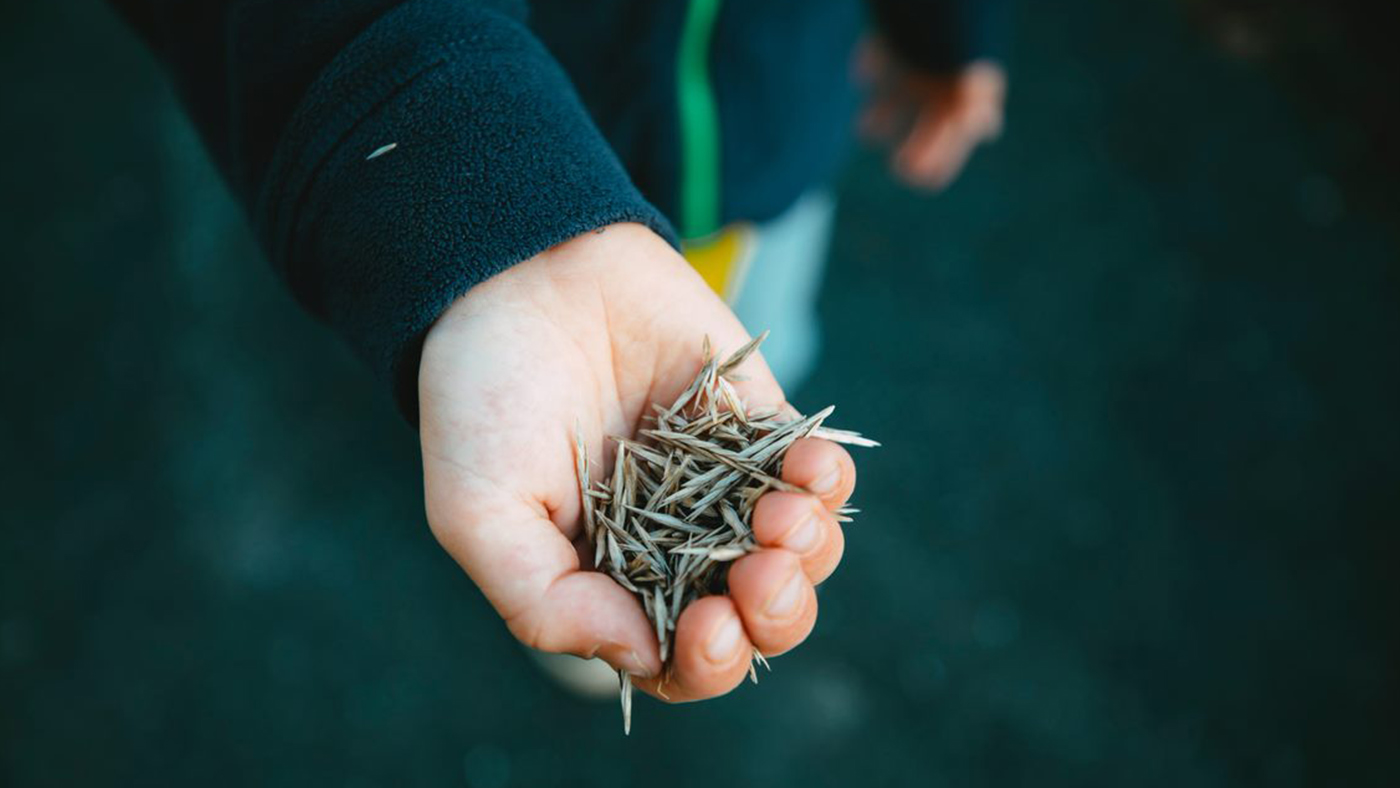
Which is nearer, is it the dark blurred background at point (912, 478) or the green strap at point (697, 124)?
the green strap at point (697, 124)

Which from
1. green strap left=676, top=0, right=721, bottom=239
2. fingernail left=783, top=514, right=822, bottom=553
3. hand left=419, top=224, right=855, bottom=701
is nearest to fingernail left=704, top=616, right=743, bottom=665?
hand left=419, top=224, right=855, bottom=701

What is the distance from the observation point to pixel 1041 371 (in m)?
2.81

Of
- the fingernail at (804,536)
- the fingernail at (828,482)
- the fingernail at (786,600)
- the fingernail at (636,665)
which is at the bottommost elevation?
the fingernail at (636,665)

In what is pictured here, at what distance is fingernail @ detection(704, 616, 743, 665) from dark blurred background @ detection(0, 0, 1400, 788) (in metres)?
1.36

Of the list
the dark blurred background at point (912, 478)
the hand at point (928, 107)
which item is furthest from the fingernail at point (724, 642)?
the hand at point (928, 107)

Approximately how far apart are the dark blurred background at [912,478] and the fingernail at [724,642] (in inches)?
53.6

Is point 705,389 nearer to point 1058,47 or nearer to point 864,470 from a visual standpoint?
point 864,470

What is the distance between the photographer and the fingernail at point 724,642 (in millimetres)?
1019

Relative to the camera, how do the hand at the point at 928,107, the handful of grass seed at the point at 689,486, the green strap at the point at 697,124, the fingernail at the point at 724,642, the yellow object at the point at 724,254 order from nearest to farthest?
the fingernail at the point at 724,642 → the handful of grass seed at the point at 689,486 → the green strap at the point at 697,124 → the yellow object at the point at 724,254 → the hand at the point at 928,107

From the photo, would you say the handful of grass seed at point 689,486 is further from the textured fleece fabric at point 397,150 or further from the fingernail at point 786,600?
the textured fleece fabric at point 397,150

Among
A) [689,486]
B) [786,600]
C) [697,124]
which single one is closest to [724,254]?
[697,124]

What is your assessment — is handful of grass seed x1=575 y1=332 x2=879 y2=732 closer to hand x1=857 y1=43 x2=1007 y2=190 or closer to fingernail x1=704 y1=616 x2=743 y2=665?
fingernail x1=704 y1=616 x2=743 y2=665

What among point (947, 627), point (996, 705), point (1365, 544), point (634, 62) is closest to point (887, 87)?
point (634, 62)

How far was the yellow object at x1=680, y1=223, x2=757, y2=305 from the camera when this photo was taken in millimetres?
1794
